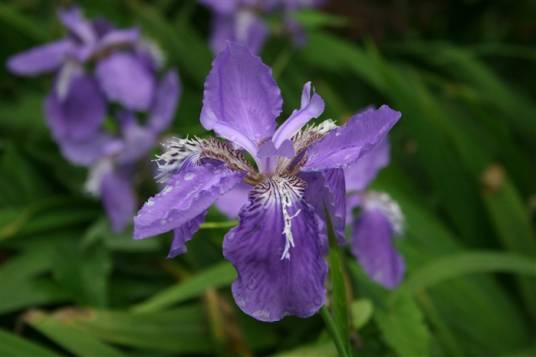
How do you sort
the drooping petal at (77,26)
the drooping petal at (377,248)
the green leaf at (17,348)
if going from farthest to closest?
the drooping petal at (77,26) → the drooping petal at (377,248) → the green leaf at (17,348)

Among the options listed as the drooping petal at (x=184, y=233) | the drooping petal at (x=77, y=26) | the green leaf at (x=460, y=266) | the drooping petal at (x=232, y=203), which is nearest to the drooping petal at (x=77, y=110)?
the drooping petal at (x=77, y=26)

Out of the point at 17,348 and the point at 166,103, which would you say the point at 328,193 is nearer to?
the point at 17,348

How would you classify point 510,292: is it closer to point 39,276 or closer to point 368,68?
point 368,68

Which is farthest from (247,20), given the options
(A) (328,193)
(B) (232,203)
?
(A) (328,193)

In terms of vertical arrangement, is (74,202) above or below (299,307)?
above

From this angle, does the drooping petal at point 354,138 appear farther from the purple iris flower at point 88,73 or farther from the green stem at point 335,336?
the purple iris flower at point 88,73

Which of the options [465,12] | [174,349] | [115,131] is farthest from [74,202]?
Answer: [465,12]

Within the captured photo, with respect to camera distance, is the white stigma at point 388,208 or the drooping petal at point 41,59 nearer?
the white stigma at point 388,208
